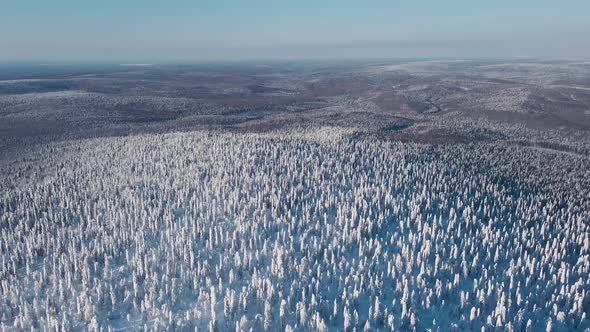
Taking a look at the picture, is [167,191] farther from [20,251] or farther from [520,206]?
[520,206]

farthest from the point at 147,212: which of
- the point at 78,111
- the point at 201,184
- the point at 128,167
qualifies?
the point at 78,111

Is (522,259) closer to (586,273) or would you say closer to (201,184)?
(586,273)

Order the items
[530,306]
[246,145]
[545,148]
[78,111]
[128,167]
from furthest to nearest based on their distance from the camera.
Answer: [78,111] < [545,148] < [246,145] < [128,167] < [530,306]

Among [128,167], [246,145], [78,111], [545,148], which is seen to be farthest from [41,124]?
[545,148]

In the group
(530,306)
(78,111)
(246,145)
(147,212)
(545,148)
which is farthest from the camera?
(78,111)

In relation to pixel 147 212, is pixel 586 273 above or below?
below

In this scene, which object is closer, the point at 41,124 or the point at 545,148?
the point at 545,148
